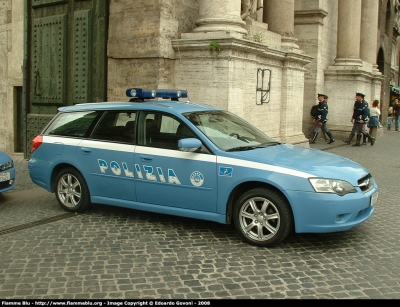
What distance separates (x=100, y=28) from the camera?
1134cm

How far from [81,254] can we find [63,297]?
1.11 m

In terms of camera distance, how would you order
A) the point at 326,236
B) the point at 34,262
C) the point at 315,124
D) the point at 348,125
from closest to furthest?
the point at 34,262, the point at 326,236, the point at 315,124, the point at 348,125

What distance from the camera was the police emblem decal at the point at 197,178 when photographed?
5699mm

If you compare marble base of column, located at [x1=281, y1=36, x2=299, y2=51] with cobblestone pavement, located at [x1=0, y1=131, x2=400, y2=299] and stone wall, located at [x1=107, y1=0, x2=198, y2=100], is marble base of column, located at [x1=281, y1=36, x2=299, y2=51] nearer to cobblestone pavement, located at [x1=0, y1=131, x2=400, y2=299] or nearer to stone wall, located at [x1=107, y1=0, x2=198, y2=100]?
stone wall, located at [x1=107, y1=0, x2=198, y2=100]

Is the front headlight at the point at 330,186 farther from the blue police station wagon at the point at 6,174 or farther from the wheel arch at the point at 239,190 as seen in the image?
the blue police station wagon at the point at 6,174

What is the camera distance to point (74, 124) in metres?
7.03

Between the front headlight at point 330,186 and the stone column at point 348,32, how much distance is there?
48.9 feet

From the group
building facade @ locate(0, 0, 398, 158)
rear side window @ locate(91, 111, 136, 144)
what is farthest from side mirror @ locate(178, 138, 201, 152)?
building facade @ locate(0, 0, 398, 158)

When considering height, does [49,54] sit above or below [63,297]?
above

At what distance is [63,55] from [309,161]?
26.5ft

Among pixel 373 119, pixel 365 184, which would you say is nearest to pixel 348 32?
pixel 373 119

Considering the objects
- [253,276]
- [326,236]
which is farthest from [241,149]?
[253,276]

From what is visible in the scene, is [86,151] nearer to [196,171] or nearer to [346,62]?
[196,171]

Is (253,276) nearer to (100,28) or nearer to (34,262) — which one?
(34,262)
